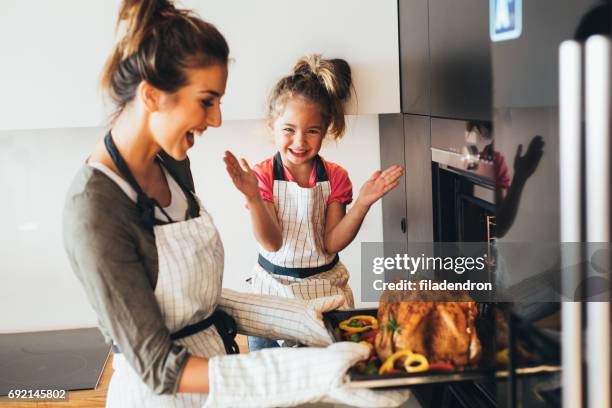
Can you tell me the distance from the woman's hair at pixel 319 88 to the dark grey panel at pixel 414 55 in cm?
14

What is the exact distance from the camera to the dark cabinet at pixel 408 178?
146cm

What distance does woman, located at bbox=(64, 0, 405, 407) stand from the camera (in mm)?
933

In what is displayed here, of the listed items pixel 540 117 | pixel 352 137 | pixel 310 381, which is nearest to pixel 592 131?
pixel 540 117

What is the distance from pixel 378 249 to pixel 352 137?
35 cm

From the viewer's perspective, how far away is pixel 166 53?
3.21 ft

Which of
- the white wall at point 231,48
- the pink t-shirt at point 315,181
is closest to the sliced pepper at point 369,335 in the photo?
the pink t-shirt at point 315,181

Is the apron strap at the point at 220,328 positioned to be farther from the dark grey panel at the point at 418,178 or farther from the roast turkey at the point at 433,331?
the dark grey panel at the point at 418,178

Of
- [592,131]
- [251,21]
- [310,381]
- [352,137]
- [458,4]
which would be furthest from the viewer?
[352,137]

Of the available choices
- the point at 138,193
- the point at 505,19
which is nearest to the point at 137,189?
the point at 138,193

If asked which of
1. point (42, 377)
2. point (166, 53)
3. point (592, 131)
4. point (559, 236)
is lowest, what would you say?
point (42, 377)

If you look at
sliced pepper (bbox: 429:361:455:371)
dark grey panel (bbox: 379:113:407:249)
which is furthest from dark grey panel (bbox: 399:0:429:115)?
sliced pepper (bbox: 429:361:455:371)

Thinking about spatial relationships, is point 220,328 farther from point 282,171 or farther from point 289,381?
point 282,171

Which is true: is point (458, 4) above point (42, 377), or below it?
above

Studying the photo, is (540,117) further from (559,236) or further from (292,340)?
(292,340)
